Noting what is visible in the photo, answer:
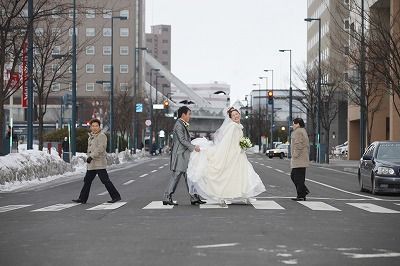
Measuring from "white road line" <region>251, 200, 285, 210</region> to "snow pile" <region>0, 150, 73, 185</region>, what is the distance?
9561 millimetres

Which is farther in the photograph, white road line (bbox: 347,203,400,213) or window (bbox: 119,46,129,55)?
window (bbox: 119,46,129,55)

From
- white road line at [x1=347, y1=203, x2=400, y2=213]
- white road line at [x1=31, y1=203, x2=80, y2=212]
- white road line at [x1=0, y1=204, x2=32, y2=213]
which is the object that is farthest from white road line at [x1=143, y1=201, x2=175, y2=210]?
white road line at [x1=347, y1=203, x2=400, y2=213]

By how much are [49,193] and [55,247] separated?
37.6 feet

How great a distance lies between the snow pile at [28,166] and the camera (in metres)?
23.1

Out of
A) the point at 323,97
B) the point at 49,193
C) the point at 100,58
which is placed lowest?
the point at 49,193

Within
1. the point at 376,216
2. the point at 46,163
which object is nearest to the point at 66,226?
the point at 376,216

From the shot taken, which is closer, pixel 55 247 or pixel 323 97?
pixel 55 247

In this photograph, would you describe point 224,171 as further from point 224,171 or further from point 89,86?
point 89,86

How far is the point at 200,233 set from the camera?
9812 mm

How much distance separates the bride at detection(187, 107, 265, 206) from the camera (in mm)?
14578

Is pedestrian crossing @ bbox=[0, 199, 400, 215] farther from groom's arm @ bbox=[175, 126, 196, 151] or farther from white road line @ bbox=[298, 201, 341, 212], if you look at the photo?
groom's arm @ bbox=[175, 126, 196, 151]

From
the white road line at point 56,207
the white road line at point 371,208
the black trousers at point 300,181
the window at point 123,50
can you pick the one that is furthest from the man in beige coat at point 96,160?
the window at point 123,50

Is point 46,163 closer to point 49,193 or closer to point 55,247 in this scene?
point 49,193

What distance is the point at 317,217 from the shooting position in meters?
12.3
